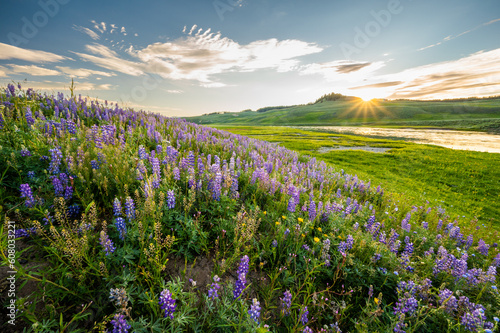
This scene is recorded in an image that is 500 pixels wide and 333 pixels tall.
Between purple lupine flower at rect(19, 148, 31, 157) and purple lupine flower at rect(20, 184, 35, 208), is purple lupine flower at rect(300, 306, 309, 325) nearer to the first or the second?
purple lupine flower at rect(20, 184, 35, 208)

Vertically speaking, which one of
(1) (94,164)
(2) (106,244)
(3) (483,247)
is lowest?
(3) (483,247)

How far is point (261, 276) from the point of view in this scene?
325 cm

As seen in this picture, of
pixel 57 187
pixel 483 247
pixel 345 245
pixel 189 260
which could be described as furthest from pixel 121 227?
pixel 483 247

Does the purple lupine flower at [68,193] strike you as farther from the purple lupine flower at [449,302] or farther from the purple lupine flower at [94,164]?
the purple lupine flower at [449,302]

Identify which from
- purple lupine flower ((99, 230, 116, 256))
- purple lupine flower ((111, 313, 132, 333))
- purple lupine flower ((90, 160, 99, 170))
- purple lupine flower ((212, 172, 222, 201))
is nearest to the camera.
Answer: purple lupine flower ((111, 313, 132, 333))

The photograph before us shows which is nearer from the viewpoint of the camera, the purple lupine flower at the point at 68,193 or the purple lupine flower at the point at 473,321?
the purple lupine flower at the point at 473,321

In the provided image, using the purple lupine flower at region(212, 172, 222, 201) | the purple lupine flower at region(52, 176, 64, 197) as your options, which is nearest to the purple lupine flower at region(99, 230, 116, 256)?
the purple lupine flower at region(52, 176, 64, 197)

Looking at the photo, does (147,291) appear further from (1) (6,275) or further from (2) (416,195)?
(2) (416,195)

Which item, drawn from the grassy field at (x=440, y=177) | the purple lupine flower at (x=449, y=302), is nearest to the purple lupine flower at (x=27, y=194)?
the purple lupine flower at (x=449, y=302)

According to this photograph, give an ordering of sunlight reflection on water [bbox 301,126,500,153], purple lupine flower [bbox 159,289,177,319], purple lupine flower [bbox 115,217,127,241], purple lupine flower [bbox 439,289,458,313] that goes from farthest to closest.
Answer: sunlight reflection on water [bbox 301,126,500,153] < purple lupine flower [bbox 439,289,458,313] < purple lupine flower [bbox 115,217,127,241] < purple lupine flower [bbox 159,289,177,319]

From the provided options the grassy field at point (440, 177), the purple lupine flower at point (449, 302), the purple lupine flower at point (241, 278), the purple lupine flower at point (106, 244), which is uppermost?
the purple lupine flower at point (106, 244)

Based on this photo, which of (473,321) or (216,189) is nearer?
(473,321)

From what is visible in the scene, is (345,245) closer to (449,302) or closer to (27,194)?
(449,302)

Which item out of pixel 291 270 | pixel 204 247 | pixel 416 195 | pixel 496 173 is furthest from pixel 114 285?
pixel 496 173
